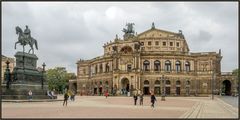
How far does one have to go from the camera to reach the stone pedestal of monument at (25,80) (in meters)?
47.8

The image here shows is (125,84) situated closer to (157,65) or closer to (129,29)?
(157,65)

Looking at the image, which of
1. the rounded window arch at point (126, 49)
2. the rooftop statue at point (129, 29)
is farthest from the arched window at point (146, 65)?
the rooftop statue at point (129, 29)

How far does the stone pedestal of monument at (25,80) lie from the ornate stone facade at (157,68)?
188ft

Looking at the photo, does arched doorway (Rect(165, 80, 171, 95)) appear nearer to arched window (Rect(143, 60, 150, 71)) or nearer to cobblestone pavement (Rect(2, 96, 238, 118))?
arched window (Rect(143, 60, 150, 71))

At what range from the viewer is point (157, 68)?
4555 inches

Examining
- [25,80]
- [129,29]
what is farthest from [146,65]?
[25,80]

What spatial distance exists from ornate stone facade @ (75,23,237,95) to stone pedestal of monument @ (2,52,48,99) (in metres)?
57.3

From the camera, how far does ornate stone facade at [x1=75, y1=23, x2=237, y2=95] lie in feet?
370

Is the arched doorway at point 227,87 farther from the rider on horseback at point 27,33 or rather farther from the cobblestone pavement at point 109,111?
the cobblestone pavement at point 109,111

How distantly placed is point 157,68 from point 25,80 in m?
70.3

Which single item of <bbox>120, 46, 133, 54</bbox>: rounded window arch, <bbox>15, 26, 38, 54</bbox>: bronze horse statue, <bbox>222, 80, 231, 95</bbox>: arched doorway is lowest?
<bbox>222, 80, 231, 95</bbox>: arched doorway

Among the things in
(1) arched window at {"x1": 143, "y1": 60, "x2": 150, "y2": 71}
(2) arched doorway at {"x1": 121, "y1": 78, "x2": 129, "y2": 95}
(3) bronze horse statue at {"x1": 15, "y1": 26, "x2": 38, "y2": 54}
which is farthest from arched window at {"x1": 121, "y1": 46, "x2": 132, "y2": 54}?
(3) bronze horse statue at {"x1": 15, "y1": 26, "x2": 38, "y2": 54}

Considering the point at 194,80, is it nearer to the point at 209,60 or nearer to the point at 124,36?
the point at 209,60

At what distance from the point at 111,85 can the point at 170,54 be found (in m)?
20.9
